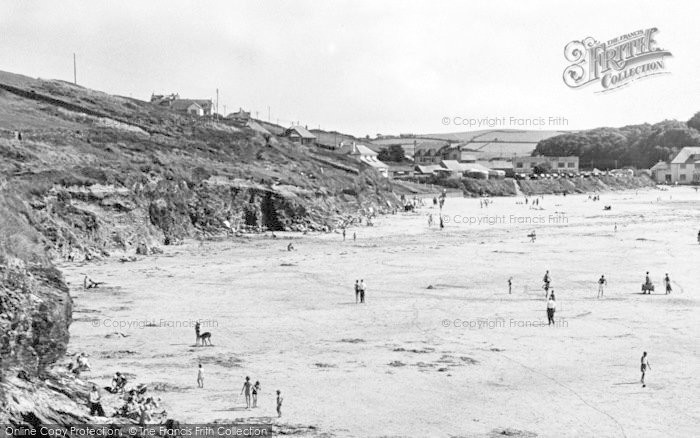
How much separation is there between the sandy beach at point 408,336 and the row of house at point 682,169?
9952 cm

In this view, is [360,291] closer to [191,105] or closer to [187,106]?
[191,105]

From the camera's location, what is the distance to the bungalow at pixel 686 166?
139 metres

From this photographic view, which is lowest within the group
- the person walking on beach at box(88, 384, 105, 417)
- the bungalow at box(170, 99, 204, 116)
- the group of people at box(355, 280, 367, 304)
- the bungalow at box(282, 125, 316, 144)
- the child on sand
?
the child on sand

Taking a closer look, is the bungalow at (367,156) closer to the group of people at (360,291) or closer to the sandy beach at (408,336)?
the sandy beach at (408,336)

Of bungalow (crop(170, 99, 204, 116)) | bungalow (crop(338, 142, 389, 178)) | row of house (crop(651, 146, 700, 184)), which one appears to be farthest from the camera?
row of house (crop(651, 146, 700, 184))

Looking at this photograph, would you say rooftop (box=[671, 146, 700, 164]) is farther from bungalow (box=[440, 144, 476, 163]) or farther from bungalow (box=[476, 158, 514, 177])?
bungalow (box=[440, 144, 476, 163])

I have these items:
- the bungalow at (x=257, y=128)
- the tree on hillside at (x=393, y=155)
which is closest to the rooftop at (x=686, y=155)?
the tree on hillside at (x=393, y=155)

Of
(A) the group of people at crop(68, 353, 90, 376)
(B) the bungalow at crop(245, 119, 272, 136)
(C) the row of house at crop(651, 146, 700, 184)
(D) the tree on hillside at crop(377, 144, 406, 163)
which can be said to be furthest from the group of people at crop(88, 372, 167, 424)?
(C) the row of house at crop(651, 146, 700, 184)

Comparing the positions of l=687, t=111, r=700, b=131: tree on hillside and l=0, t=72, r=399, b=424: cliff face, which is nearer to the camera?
l=0, t=72, r=399, b=424: cliff face

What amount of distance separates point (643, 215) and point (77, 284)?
187 feet

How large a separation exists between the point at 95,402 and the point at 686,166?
141m

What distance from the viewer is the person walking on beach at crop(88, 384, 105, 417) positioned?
15758mm

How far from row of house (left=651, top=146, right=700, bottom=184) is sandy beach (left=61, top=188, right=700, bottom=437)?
3918 inches

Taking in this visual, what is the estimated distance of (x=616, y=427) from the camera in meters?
17.2
